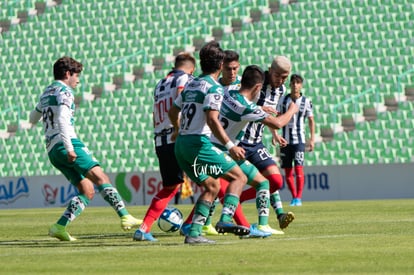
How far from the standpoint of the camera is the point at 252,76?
10.4 metres

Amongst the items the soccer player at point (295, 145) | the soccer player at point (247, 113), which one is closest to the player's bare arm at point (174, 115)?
the soccer player at point (247, 113)

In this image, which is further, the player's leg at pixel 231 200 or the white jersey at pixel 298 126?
the white jersey at pixel 298 126

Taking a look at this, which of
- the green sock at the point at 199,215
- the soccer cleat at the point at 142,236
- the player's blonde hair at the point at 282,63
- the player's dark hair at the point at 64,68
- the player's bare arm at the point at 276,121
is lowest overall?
the soccer cleat at the point at 142,236

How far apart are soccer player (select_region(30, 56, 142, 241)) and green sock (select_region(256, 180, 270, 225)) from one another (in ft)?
4.83

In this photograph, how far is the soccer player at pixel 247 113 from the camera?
10.3m

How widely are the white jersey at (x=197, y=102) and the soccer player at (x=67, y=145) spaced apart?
5.68 feet

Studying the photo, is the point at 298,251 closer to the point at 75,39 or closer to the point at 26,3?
the point at 75,39

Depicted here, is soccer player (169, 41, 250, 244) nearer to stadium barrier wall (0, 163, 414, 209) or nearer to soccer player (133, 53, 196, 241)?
soccer player (133, 53, 196, 241)

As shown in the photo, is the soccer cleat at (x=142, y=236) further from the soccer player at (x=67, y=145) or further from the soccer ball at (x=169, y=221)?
the soccer ball at (x=169, y=221)

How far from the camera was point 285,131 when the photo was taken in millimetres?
20547

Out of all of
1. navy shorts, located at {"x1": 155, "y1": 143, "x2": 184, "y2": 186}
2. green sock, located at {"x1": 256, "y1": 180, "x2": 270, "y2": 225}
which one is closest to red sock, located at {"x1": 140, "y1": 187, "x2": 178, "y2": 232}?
navy shorts, located at {"x1": 155, "y1": 143, "x2": 184, "y2": 186}

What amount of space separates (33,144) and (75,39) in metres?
4.82

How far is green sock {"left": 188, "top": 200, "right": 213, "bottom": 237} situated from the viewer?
32.8 ft

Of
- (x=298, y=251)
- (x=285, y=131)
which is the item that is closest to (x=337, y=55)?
(x=285, y=131)
